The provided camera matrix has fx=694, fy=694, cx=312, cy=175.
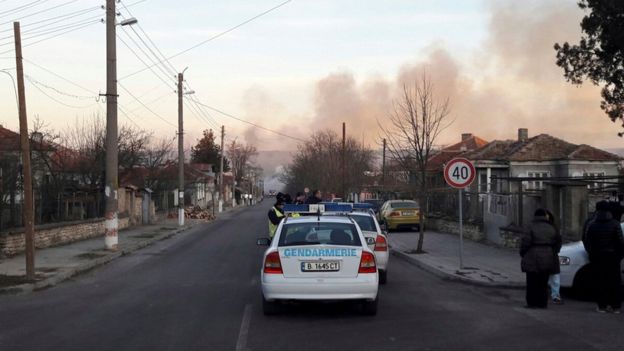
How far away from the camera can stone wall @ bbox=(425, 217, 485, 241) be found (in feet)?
79.3

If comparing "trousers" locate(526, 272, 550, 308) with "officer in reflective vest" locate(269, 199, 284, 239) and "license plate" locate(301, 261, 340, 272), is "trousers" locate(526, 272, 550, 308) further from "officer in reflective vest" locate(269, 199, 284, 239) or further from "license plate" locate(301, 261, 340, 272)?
"officer in reflective vest" locate(269, 199, 284, 239)

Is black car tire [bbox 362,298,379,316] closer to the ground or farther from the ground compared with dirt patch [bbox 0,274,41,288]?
farther from the ground

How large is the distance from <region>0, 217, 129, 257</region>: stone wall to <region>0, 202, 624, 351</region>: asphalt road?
5627 mm

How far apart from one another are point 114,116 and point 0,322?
14034 mm

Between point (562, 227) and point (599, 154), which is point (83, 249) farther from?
point (599, 154)

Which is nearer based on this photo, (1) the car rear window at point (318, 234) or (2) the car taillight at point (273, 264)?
(2) the car taillight at point (273, 264)

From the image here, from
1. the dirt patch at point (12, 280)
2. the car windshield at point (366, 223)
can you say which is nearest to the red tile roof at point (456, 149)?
the car windshield at point (366, 223)

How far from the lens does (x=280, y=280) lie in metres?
9.27

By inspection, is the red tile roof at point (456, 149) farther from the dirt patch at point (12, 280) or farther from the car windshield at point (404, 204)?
the dirt patch at point (12, 280)

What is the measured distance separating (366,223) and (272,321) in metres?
5.46

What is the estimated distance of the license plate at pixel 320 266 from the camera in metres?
9.30

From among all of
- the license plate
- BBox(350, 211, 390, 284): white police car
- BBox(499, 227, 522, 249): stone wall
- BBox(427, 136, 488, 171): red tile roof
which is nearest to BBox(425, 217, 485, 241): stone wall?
BBox(499, 227, 522, 249): stone wall

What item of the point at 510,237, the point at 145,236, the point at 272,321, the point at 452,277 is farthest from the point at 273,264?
the point at 145,236

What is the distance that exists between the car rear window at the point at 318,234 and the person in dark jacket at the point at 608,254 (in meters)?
3.55
